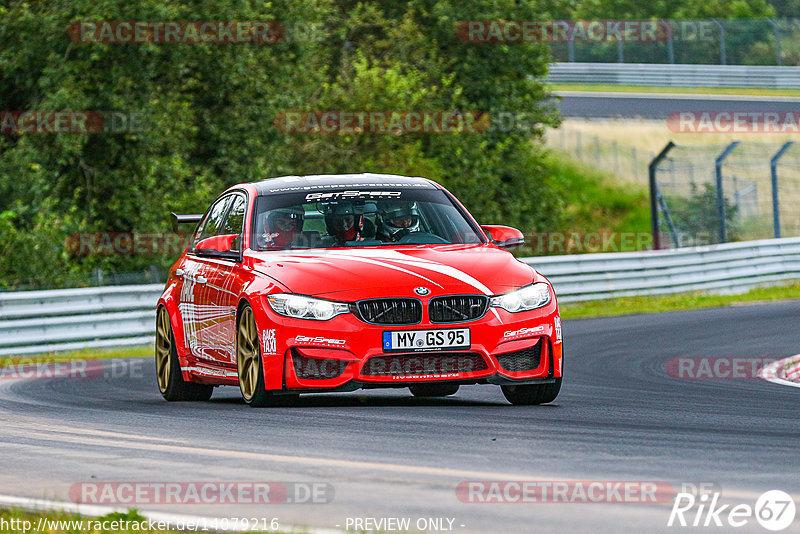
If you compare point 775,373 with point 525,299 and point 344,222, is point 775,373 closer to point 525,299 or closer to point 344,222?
point 525,299

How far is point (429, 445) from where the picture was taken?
755 cm

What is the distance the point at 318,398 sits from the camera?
10.4 m

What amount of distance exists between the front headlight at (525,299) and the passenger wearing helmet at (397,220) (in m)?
1.18

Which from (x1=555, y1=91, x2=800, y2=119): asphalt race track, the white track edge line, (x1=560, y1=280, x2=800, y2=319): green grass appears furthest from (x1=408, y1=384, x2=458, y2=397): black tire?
(x1=555, y1=91, x2=800, y2=119): asphalt race track

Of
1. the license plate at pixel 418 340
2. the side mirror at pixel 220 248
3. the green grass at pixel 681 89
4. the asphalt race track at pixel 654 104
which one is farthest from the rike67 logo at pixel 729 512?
the green grass at pixel 681 89

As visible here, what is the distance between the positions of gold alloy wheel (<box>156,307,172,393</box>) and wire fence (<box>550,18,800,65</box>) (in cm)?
4051

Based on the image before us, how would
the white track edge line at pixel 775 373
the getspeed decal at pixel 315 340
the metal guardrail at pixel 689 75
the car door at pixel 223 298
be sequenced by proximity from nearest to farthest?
1. the getspeed decal at pixel 315 340
2. the car door at pixel 223 298
3. the white track edge line at pixel 775 373
4. the metal guardrail at pixel 689 75

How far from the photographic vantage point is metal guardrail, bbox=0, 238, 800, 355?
745 inches

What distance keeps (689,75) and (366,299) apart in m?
45.3

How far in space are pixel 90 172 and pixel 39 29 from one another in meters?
2.72

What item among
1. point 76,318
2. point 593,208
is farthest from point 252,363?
point 593,208

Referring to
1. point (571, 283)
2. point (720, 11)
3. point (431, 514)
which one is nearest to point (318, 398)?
point (431, 514)

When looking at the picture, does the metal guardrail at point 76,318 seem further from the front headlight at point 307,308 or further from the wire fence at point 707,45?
the wire fence at point 707,45

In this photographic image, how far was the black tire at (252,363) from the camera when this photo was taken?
936 centimetres
